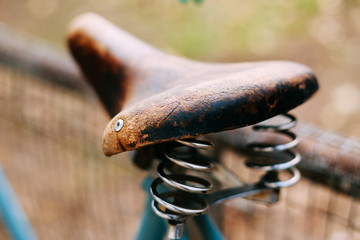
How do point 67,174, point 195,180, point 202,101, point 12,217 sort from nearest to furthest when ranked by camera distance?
point 202,101 → point 195,180 → point 12,217 → point 67,174

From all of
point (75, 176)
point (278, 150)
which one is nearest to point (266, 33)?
point (75, 176)

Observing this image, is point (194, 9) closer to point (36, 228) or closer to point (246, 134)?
point (36, 228)

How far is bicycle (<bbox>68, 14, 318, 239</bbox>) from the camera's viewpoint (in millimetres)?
437

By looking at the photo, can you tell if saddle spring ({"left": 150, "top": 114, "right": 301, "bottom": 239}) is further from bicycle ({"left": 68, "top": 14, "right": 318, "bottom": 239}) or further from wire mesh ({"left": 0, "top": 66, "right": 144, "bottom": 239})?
wire mesh ({"left": 0, "top": 66, "right": 144, "bottom": 239})

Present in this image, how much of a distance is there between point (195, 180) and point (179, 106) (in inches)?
6.1

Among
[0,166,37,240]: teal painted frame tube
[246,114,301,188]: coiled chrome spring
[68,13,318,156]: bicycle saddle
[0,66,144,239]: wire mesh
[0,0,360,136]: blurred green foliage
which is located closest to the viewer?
[68,13,318,156]: bicycle saddle

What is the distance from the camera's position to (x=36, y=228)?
1683 millimetres

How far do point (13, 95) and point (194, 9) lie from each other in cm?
147

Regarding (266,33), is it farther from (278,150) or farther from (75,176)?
(278,150)

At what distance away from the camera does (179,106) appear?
17.3 inches

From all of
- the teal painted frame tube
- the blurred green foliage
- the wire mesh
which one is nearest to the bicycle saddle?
the teal painted frame tube

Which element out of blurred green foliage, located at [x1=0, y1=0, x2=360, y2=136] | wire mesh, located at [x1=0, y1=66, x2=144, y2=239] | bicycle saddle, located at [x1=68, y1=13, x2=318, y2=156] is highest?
bicycle saddle, located at [x1=68, y1=13, x2=318, y2=156]

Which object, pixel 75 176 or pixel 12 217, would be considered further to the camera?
pixel 75 176

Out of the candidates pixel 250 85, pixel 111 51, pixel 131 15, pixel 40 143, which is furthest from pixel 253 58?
pixel 250 85
